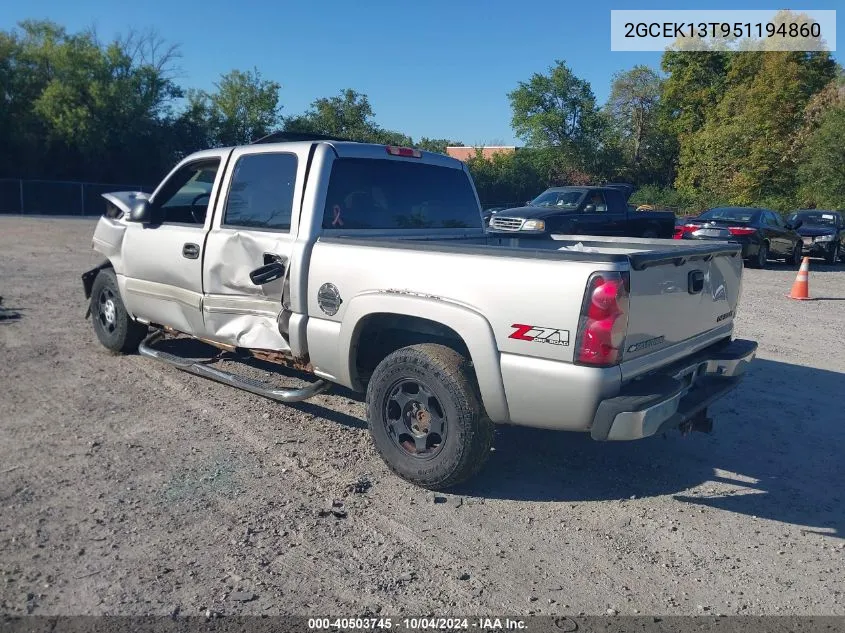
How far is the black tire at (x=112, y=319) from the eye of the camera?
21.6 ft

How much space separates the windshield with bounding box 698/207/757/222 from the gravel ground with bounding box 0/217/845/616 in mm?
12042

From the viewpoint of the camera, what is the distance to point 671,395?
146 inches

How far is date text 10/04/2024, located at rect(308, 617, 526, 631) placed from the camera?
9.59ft

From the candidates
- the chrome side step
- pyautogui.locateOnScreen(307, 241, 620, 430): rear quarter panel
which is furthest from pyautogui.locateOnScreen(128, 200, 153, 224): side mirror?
pyautogui.locateOnScreen(307, 241, 620, 430): rear quarter panel

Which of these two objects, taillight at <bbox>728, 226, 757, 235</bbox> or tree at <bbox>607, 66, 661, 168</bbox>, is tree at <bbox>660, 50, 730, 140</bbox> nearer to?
tree at <bbox>607, 66, 661, 168</bbox>

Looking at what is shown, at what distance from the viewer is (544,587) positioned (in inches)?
127

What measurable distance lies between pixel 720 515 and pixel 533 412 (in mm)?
1294

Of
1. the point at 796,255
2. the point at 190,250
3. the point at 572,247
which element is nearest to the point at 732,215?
the point at 796,255

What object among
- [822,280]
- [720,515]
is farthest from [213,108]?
[720,515]

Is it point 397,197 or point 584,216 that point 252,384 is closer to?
point 397,197

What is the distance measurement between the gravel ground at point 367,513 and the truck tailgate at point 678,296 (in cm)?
97

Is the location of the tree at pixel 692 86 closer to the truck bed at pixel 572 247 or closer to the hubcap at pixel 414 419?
the truck bed at pixel 572 247

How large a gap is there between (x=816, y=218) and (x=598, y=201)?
928cm

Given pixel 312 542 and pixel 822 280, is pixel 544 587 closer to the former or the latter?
pixel 312 542
